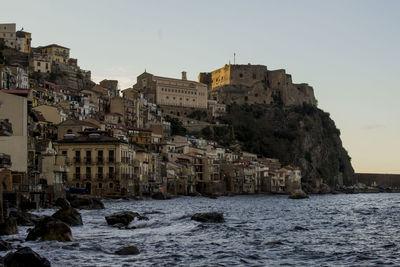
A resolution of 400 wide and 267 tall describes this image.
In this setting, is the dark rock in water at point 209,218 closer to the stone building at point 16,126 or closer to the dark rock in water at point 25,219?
the dark rock in water at point 25,219

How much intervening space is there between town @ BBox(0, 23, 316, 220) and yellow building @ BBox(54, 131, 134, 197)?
0.14 metres

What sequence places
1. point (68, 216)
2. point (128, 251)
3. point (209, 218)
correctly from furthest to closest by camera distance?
point (209, 218) < point (68, 216) < point (128, 251)

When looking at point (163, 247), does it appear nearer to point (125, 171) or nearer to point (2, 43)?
point (125, 171)

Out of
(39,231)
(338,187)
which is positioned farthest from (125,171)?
(338,187)

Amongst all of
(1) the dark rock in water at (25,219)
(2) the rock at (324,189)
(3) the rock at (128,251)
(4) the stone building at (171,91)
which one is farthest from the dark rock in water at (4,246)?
(2) the rock at (324,189)

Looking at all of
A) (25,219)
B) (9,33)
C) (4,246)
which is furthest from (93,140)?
(9,33)

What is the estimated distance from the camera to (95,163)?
276 feet

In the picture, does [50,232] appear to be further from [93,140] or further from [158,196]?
[158,196]

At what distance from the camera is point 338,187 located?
19575 cm

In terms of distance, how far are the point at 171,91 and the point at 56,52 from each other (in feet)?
115

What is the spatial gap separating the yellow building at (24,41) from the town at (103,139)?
10.2 inches

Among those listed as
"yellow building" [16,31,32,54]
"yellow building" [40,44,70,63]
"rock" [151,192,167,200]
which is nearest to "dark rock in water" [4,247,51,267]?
"rock" [151,192,167,200]

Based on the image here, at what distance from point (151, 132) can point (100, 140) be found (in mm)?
42750

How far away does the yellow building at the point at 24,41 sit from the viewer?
500 feet
